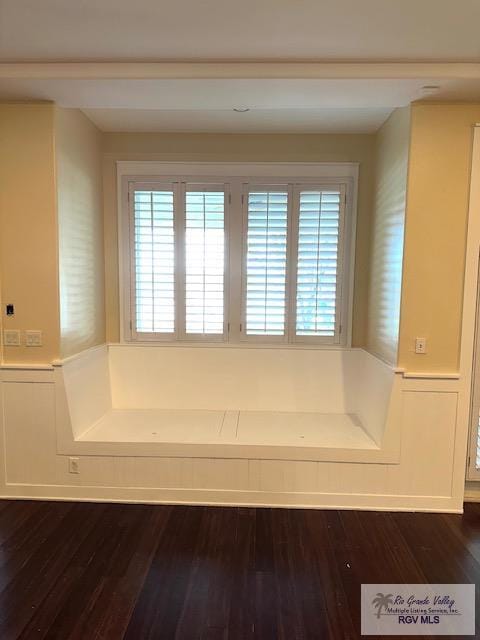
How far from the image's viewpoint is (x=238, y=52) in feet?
6.81

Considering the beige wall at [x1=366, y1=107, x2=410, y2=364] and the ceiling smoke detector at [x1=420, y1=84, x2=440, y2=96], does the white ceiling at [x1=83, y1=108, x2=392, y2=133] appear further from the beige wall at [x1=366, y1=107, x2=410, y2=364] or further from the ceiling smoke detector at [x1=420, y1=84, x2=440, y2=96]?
the ceiling smoke detector at [x1=420, y1=84, x2=440, y2=96]

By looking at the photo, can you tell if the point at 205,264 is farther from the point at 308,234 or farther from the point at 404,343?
the point at 404,343

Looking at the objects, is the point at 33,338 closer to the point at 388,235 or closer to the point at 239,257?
the point at 239,257

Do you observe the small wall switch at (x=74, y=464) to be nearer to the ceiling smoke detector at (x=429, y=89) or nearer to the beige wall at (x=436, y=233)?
the beige wall at (x=436, y=233)

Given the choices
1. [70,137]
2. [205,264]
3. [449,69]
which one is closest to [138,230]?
[205,264]

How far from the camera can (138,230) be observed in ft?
11.0

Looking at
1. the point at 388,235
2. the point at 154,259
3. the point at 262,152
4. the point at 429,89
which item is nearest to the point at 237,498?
the point at 154,259

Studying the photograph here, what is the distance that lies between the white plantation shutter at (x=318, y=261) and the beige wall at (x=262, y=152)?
199 millimetres

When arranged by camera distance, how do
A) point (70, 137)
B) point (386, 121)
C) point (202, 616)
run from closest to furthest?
point (202, 616) → point (70, 137) → point (386, 121)

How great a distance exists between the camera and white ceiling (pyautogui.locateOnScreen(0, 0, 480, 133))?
175 cm

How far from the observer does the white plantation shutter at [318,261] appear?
128 inches

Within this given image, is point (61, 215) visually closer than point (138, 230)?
Yes

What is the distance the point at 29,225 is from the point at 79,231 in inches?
14.8

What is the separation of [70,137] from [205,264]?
4.50 feet
